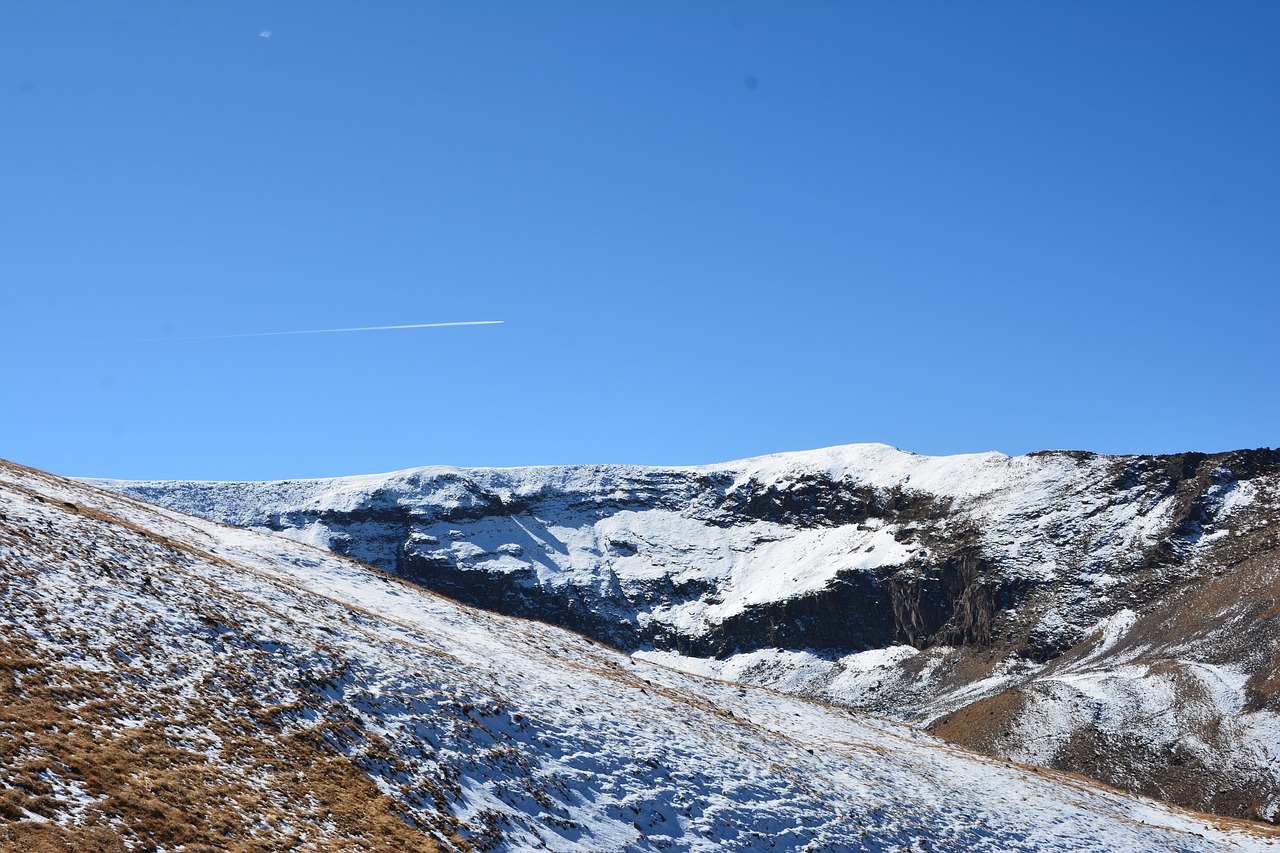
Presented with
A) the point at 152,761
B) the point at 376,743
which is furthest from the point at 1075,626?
the point at 152,761

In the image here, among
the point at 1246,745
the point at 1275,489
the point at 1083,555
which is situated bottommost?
the point at 1246,745

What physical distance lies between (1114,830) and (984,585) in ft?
468

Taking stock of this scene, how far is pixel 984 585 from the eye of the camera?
556ft

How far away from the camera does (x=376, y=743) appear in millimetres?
23562

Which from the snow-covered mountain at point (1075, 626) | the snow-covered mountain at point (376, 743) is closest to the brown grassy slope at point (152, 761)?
the snow-covered mountain at point (376, 743)

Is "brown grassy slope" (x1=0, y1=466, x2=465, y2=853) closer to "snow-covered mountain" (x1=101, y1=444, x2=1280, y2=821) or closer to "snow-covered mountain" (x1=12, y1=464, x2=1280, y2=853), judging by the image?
"snow-covered mountain" (x1=12, y1=464, x2=1280, y2=853)

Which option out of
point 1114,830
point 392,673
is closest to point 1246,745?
point 1114,830

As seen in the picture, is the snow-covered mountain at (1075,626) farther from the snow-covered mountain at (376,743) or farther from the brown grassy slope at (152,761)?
the brown grassy slope at (152,761)

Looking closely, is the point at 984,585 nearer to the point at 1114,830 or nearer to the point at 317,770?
the point at 1114,830

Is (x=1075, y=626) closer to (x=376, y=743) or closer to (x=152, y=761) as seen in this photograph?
(x=376, y=743)

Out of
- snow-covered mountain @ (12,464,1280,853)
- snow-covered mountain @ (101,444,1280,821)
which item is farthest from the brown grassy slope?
snow-covered mountain @ (101,444,1280,821)

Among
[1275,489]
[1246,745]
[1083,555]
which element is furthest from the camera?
[1083,555]

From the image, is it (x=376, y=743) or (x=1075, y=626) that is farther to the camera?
(x=1075, y=626)

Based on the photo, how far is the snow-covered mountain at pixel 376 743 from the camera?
712 inches
